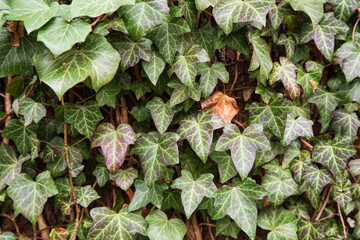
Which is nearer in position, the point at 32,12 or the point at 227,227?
the point at 32,12

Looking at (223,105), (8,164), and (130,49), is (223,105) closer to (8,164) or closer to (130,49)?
(130,49)

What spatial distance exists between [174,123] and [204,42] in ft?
1.23

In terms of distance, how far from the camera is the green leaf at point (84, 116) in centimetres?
127

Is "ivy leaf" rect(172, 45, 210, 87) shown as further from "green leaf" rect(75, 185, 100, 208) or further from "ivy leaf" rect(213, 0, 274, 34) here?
"green leaf" rect(75, 185, 100, 208)

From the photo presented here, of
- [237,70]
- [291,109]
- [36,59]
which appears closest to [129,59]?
[36,59]

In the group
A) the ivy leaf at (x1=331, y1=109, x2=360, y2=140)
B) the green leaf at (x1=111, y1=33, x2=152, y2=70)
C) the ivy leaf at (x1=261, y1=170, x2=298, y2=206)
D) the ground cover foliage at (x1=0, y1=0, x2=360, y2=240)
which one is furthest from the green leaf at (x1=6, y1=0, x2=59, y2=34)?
the ivy leaf at (x1=331, y1=109, x2=360, y2=140)

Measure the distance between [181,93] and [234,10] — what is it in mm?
387

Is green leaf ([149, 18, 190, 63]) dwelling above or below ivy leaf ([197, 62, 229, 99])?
above

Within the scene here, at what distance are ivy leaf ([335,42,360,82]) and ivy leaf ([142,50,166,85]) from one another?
806 mm

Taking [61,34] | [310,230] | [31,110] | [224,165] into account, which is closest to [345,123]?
[310,230]

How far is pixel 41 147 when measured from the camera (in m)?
1.43

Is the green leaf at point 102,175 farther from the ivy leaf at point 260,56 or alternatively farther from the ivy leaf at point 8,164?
the ivy leaf at point 260,56

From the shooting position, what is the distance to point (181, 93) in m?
1.28

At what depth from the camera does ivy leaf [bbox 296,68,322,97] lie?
53.9 inches
